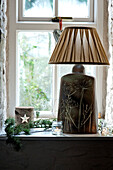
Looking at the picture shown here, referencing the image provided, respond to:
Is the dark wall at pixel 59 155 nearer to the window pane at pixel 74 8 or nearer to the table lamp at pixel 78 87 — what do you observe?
the table lamp at pixel 78 87

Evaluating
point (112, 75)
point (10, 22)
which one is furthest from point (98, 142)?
point (10, 22)

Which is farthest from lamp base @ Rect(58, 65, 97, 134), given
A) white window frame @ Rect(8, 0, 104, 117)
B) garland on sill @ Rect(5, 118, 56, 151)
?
→ white window frame @ Rect(8, 0, 104, 117)

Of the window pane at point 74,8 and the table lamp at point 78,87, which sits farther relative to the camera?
the window pane at point 74,8

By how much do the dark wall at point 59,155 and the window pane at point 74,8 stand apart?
1169 millimetres

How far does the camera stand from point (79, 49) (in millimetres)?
1981

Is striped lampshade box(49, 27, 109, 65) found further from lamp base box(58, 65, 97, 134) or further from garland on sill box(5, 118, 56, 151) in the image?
garland on sill box(5, 118, 56, 151)

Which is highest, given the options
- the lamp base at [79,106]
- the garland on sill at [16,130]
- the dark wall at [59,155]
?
the lamp base at [79,106]

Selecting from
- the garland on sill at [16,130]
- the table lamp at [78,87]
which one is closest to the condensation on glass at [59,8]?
the table lamp at [78,87]

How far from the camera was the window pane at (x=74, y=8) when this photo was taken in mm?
2617

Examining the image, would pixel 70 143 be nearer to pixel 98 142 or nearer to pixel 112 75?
pixel 98 142

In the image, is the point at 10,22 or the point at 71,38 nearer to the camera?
the point at 71,38

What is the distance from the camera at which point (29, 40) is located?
2625 mm

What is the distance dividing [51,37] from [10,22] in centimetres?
37

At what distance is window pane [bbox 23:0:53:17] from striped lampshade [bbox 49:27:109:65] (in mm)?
654
